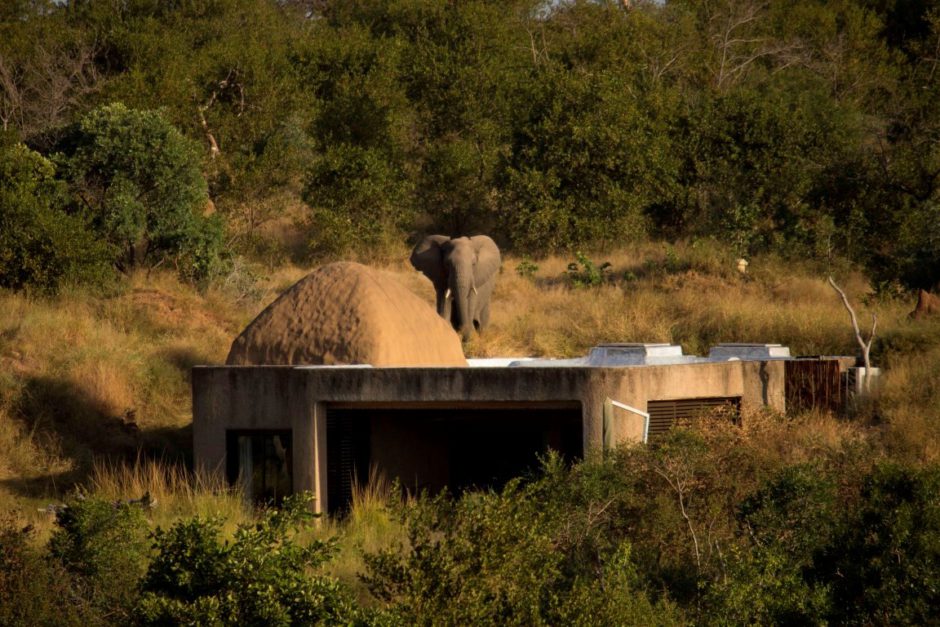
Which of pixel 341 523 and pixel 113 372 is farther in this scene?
pixel 113 372

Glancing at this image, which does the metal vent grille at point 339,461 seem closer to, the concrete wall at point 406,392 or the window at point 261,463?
the concrete wall at point 406,392

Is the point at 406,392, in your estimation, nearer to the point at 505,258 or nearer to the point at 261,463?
the point at 261,463

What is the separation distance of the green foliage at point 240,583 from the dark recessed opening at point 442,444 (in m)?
4.69

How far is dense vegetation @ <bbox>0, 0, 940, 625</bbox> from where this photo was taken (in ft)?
38.5

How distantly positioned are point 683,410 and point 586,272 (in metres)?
14.2

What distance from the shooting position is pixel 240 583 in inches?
419

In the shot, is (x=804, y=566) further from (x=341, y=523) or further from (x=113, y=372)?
(x=113, y=372)

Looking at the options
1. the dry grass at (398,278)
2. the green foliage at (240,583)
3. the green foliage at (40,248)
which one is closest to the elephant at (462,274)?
the dry grass at (398,278)

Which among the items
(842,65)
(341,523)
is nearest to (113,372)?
(341,523)

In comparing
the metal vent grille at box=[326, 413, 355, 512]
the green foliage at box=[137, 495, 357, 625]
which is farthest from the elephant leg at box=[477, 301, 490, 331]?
the green foliage at box=[137, 495, 357, 625]

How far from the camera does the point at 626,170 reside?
35.6m

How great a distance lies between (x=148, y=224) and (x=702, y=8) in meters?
23.1

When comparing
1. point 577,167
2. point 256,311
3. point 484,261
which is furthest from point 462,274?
point 577,167

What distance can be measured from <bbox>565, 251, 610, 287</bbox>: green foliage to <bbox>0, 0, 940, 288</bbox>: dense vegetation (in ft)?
9.30
